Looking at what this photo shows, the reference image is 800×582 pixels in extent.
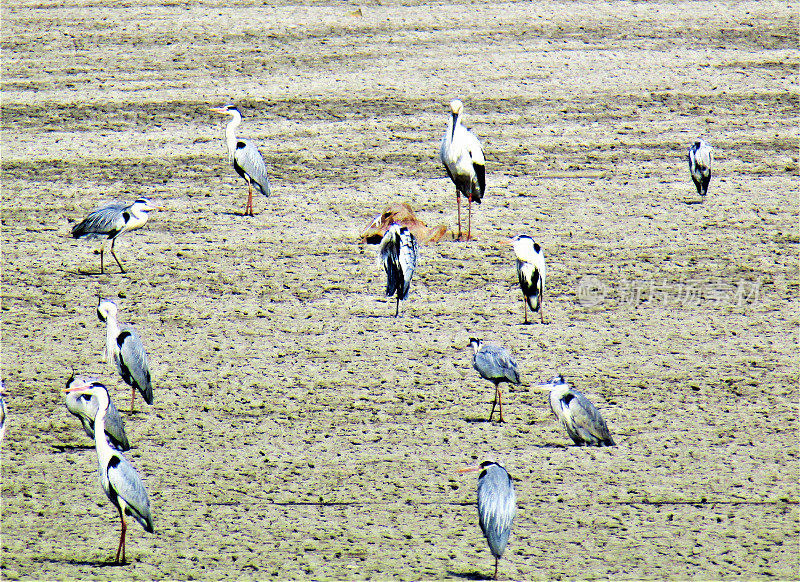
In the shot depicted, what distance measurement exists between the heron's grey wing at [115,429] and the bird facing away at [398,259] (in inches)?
113

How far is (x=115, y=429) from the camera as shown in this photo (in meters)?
6.74

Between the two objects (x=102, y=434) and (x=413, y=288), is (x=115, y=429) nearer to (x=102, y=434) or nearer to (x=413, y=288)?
(x=102, y=434)

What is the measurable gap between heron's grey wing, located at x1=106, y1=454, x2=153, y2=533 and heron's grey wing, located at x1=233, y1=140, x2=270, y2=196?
5406 mm

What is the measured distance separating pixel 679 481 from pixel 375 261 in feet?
13.8

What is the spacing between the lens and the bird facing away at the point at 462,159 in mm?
10547

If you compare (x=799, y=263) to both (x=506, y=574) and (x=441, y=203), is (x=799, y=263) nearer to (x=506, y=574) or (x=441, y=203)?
(x=441, y=203)

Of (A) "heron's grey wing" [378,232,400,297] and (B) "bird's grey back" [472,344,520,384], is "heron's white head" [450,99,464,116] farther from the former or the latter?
(B) "bird's grey back" [472,344,520,384]

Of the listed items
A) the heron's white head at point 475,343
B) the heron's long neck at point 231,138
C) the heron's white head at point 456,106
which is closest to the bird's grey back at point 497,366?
the heron's white head at point 475,343

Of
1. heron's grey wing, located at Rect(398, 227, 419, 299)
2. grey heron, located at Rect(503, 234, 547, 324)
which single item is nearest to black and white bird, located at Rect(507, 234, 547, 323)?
grey heron, located at Rect(503, 234, 547, 324)

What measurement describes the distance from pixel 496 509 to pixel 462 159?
5443 millimetres

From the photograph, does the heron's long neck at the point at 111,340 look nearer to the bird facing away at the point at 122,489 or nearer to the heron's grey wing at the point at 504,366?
the bird facing away at the point at 122,489

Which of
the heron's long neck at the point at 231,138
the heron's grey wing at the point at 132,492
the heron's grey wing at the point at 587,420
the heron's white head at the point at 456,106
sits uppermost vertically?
the heron's white head at the point at 456,106

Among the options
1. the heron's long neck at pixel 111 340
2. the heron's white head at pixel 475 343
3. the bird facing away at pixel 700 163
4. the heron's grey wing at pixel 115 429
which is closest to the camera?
the heron's grey wing at pixel 115 429

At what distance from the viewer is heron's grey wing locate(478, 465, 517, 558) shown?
566cm
